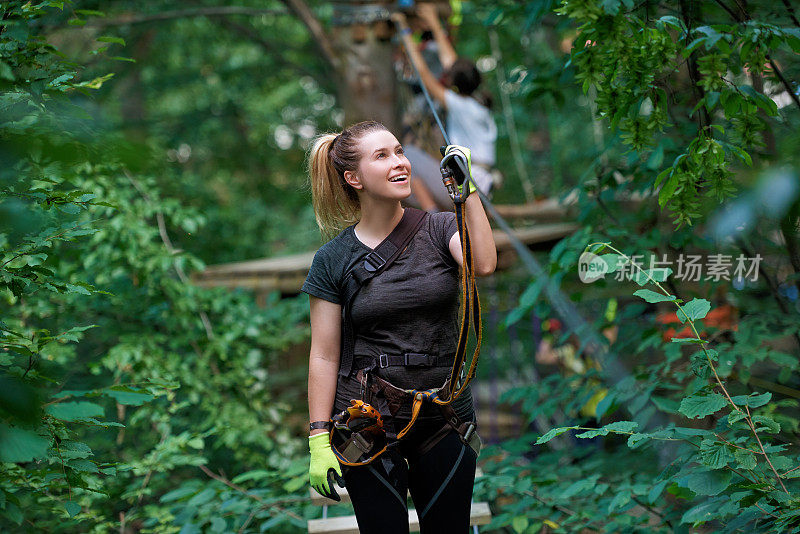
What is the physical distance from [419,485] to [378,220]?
82 cm

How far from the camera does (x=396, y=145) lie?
2266mm

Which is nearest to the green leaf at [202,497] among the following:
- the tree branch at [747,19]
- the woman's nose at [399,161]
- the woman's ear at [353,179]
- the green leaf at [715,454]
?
the woman's ear at [353,179]

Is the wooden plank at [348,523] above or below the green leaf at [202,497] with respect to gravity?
above

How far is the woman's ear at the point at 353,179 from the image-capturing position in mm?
2283

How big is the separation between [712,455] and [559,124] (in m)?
8.64

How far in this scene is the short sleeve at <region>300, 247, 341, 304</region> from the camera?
2.25 m

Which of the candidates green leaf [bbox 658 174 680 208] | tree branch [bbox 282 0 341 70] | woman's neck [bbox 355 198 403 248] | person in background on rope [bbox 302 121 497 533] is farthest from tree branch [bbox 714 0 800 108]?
tree branch [bbox 282 0 341 70]

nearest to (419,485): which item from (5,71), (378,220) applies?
(378,220)

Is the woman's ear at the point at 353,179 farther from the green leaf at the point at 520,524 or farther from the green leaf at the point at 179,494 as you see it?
the green leaf at the point at 179,494

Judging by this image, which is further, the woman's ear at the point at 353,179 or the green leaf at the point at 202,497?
the green leaf at the point at 202,497

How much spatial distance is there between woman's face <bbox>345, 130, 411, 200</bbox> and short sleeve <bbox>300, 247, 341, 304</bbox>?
264mm

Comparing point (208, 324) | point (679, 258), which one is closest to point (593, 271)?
point (679, 258)

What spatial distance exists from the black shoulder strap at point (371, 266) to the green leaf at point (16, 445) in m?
1.10

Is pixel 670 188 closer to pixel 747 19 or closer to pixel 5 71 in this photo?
pixel 747 19
